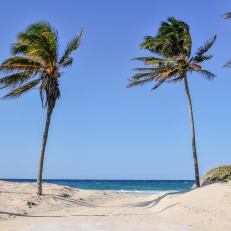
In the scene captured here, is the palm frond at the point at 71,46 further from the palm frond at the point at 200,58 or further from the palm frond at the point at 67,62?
the palm frond at the point at 200,58

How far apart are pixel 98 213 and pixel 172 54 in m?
12.4

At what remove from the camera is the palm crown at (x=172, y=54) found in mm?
21547

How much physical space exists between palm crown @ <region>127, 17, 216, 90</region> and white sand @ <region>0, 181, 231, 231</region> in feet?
27.9

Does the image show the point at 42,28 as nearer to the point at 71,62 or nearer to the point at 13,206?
the point at 71,62

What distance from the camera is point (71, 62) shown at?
61.6ft

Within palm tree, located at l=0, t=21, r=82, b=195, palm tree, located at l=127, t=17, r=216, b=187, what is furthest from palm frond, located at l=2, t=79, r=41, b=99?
palm tree, located at l=127, t=17, r=216, b=187

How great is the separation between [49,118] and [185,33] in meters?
10.4

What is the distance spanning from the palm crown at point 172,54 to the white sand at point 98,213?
8.50 metres

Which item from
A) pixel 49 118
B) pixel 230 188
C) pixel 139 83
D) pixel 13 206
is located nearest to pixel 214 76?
pixel 139 83

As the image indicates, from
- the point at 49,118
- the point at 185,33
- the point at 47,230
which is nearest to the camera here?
the point at 47,230

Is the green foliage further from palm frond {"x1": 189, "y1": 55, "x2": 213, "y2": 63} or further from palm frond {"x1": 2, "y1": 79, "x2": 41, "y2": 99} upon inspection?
palm frond {"x1": 2, "y1": 79, "x2": 41, "y2": 99}

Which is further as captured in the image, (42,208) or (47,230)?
(42,208)

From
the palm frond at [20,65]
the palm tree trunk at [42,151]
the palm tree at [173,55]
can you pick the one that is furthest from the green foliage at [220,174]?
the palm frond at [20,65]

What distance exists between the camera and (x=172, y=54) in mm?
22078
